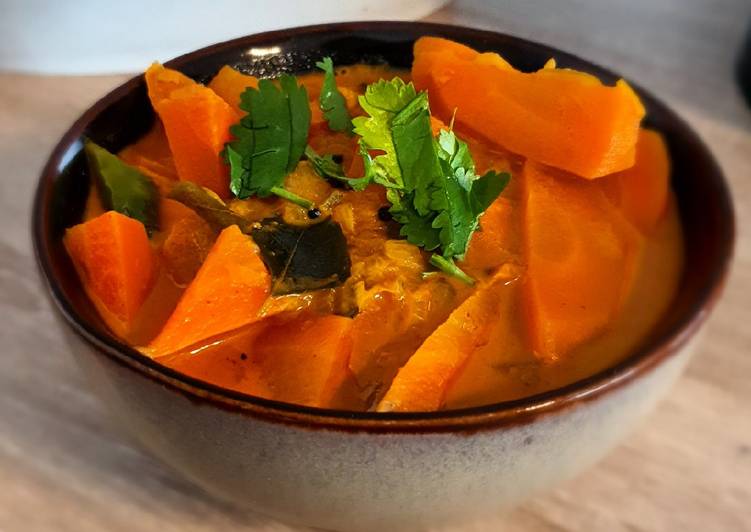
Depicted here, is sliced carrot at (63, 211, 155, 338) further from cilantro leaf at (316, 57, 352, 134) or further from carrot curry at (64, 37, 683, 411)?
cilantro leaf at (316, 57, 352, 134)

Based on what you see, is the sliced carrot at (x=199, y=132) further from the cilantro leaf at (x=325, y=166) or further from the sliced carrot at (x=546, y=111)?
the sliced carrot at (x=546, y=111)

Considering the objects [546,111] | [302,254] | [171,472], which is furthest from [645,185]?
[171,472]

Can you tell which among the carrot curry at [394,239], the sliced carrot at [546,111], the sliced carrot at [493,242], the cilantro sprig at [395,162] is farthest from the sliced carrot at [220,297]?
the sliced carrot at [546,111]

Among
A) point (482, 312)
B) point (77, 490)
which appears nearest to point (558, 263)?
point (482, 312)

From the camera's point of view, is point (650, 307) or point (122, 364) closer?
point (122, 364)

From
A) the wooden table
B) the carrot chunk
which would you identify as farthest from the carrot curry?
the wooden table

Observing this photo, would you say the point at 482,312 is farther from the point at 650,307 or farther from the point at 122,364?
the point at 122,364
